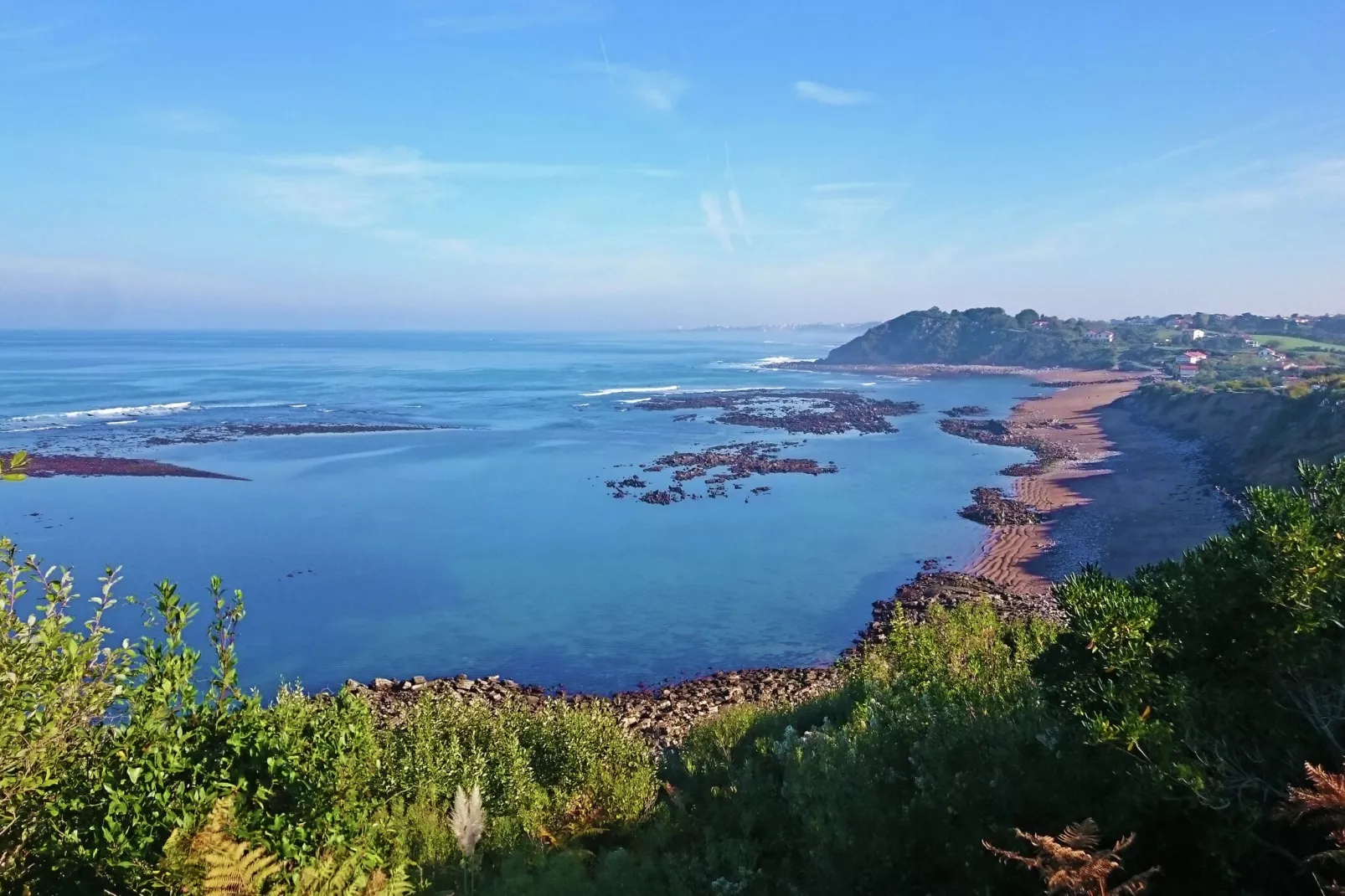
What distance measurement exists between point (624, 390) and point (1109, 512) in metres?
75.8

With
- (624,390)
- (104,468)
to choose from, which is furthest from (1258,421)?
(104,468)

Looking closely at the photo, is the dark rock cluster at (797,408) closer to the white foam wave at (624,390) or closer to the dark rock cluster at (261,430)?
the white foam wave at (624,390)

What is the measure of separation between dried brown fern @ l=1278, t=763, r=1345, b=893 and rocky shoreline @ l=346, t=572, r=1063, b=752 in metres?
14.9

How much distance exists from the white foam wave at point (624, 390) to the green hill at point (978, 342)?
209 feet

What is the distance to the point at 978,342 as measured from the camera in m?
164

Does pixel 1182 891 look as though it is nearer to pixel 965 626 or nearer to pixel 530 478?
pixel 965 626

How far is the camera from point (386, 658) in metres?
26.8

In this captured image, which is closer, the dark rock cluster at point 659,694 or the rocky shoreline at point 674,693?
the rocky shoreline at point 674,693

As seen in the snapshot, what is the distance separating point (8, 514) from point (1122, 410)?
92.4 meters

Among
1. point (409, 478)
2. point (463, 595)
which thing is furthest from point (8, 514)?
point (463, 595)

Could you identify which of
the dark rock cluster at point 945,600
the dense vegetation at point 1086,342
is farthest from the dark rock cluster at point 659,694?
the dense vegetation at point 1086,342

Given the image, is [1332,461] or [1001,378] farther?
[1001,378]

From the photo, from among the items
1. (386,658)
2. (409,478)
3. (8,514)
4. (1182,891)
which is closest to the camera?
(1182,891)

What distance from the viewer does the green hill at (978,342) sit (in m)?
149
